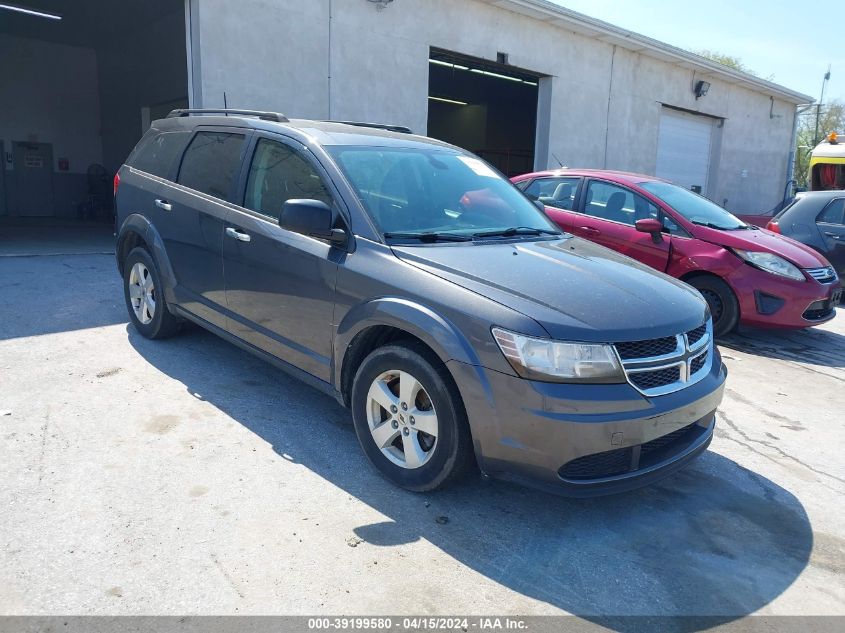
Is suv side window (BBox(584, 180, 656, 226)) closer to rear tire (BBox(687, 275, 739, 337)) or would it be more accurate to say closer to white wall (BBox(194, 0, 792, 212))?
rear tire (BBox(687, 275, 739, 337))

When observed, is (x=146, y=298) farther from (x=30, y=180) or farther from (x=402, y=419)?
(x=30, y=180)

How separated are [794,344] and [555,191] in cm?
314

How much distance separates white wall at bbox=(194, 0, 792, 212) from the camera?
31.0 feet

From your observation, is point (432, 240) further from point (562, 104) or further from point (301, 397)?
point (562, 104)

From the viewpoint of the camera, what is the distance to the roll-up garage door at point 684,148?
17641 mm

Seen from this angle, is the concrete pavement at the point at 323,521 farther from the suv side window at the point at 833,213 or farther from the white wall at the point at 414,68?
the white wall at the point at 414,68

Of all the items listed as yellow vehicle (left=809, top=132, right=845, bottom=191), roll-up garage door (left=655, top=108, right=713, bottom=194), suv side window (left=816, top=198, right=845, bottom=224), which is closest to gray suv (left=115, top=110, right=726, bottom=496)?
suv side window (left=816, top=198, right=845, bottom=224)

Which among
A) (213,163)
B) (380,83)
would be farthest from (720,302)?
(380,83)

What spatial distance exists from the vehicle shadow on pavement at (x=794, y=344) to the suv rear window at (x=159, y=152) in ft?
18.3

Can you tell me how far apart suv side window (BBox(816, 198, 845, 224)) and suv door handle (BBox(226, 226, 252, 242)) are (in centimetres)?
844

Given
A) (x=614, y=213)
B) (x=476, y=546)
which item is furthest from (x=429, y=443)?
(x=614, y=213)

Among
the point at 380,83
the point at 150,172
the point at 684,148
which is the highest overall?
the point at 380,83

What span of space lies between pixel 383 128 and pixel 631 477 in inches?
129

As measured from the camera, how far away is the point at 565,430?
2764mm
